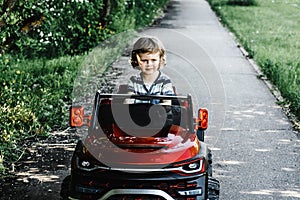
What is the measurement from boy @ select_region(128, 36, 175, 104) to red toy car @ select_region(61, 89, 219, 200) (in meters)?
0.47

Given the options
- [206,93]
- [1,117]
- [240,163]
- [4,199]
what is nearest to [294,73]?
[206,93]

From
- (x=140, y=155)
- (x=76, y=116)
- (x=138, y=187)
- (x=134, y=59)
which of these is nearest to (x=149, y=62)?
(x=134, y=59)

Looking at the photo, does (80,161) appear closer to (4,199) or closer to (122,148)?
(122,148)

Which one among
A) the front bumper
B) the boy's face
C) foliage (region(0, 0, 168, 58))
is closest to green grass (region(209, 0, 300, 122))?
foliage (region(0, 0, 168, 58))

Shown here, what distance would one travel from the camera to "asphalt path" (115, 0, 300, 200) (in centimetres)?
566

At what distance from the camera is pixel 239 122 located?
26.3 ft

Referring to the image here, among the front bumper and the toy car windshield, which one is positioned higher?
the toy car windshield

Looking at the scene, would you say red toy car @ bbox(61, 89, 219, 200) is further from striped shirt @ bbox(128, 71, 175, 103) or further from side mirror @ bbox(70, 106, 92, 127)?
striped shirt @ bbox(128, 71, 175, 103)

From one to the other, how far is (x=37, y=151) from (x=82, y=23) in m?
7.80

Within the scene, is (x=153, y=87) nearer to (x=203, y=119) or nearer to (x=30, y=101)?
(x=203, y=119)

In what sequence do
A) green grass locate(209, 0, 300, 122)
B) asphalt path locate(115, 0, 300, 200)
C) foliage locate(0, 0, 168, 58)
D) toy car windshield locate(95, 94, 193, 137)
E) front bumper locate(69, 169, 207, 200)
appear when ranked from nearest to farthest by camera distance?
front bumper locate(69, 169, 207, 200)
toy car windshield locate(95, 94, 193, 137)
asphalt path locate(115, 0, 300, 200)
foliage locate(0, 0, 168, 58)
green grass locate(209, 0, 300, 122)

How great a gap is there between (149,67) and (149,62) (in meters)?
0.05

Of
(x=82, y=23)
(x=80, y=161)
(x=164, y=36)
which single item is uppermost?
(x=80, y=161)

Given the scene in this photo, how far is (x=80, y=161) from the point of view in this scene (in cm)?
392
